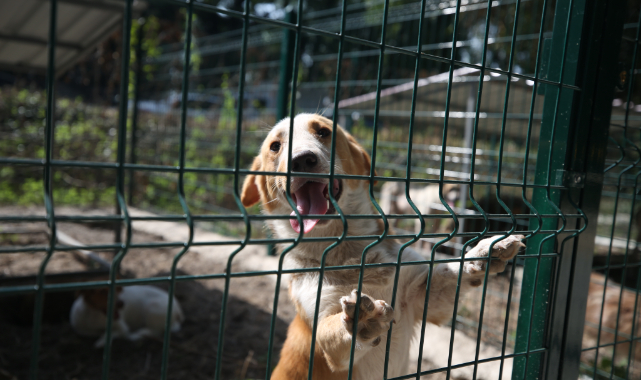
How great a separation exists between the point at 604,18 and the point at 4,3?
4712 mm

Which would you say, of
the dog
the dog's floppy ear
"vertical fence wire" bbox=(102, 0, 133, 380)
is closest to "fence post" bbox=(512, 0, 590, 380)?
the dog's floppy ear

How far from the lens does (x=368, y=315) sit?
1294 mm

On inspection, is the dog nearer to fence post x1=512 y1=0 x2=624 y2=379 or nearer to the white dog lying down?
the white dog lying down

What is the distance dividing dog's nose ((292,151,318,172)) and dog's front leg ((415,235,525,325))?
679mm

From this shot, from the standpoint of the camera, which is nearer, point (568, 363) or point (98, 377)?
point (568, 363)

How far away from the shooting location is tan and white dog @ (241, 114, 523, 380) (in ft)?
5.02

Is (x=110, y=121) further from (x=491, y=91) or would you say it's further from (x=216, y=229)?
(x=491, y=91)

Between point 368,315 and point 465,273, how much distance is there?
2.03 feet

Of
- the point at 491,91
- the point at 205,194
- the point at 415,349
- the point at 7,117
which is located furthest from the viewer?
the point at 7,117

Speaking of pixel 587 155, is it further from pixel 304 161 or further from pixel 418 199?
pixel 418 199

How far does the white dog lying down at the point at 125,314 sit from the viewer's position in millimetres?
3660

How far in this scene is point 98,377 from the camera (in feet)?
10.4

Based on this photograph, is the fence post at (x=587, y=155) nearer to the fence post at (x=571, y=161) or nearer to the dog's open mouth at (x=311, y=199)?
the fence post at (x=571, y=161)

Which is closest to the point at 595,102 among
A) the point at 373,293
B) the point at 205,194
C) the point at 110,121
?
the point at 373,293
